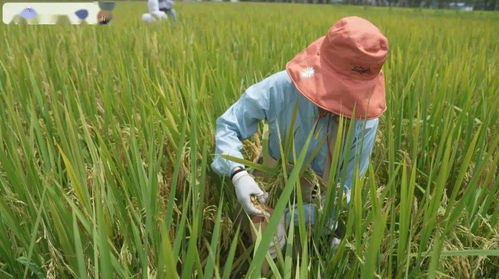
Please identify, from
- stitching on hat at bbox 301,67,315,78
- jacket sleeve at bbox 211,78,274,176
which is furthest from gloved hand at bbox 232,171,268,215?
stitching on hat at bbox 301,67,315,78

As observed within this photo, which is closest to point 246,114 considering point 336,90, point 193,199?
point 336,90

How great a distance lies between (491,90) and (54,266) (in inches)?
55.9

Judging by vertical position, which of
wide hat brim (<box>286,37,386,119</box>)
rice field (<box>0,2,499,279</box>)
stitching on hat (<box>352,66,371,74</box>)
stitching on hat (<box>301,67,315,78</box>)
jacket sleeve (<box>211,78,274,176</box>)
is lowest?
rice field (<box>0,2,499,279</box>)

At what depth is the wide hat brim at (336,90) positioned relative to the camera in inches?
29.5

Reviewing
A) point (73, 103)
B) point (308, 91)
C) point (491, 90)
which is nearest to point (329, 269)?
point (308, 91)

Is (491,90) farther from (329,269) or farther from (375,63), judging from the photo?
(329,269)

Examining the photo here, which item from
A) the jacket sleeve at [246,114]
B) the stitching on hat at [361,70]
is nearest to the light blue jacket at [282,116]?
the jacket sleeve at [246,114]

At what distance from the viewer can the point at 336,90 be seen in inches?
29.5

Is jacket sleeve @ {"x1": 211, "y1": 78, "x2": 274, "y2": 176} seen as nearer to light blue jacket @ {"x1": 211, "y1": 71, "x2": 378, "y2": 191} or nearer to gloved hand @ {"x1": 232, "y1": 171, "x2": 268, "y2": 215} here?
light blue jacket @ {"x1": 211, "y1": 71, "x2": 378, "y2": 191}

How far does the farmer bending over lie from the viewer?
2.35 feet

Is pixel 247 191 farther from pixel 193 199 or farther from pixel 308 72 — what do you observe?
pixel 308 72

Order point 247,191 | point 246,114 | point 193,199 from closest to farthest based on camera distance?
1. point 193,199
2. point 247,191
3. point 246,114

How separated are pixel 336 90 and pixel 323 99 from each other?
1.2 inches

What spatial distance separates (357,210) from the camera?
60cm
